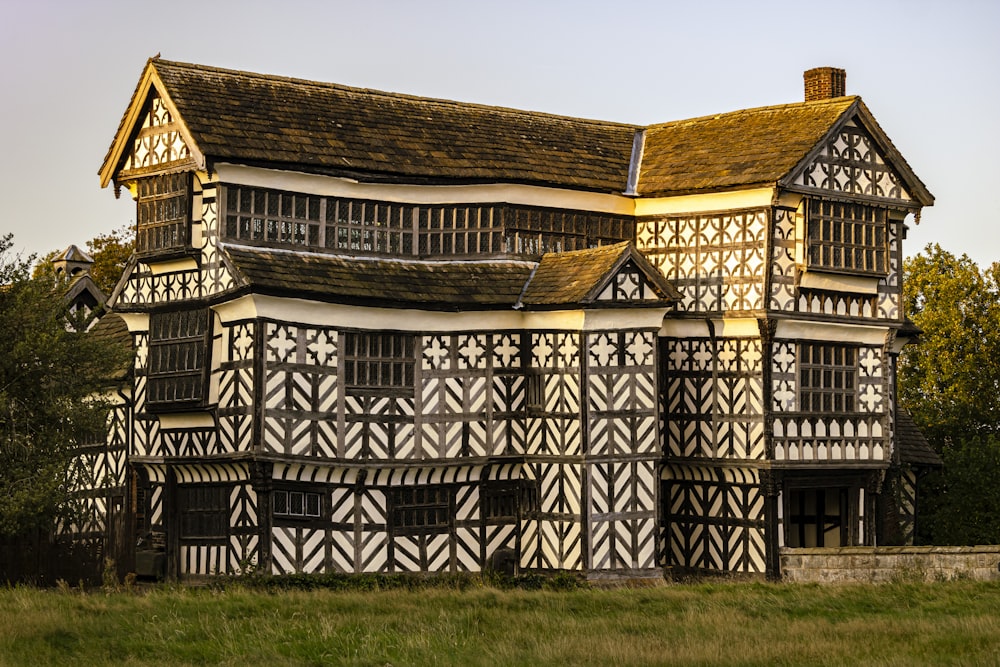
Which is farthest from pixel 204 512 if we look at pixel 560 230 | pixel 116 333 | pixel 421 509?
pixel 560 230

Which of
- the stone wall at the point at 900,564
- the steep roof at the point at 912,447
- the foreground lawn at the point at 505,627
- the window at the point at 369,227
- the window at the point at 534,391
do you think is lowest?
the foreground lawn at the point at 505,627

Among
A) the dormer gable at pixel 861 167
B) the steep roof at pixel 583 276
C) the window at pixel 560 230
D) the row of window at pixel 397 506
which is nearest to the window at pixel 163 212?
the row of window at pixel 397 506

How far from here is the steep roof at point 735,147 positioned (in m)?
39.2

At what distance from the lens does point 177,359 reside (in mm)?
36969

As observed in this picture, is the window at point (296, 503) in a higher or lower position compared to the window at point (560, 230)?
lower

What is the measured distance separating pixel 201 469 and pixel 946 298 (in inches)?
1020

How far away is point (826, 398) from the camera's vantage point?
130 feet

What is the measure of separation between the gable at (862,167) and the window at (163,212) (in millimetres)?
13250

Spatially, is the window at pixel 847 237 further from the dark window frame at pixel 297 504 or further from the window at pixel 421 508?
the dark window frame at pixel 297 504

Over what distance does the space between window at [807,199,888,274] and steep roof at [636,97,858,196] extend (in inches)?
56.3

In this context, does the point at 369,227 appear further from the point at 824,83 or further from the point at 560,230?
the point at 824,83

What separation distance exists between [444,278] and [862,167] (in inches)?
383

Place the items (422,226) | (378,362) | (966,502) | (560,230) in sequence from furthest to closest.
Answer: (966,502), (560,230), (422,226), (378,362)

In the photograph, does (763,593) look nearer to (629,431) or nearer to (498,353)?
(629,431)
